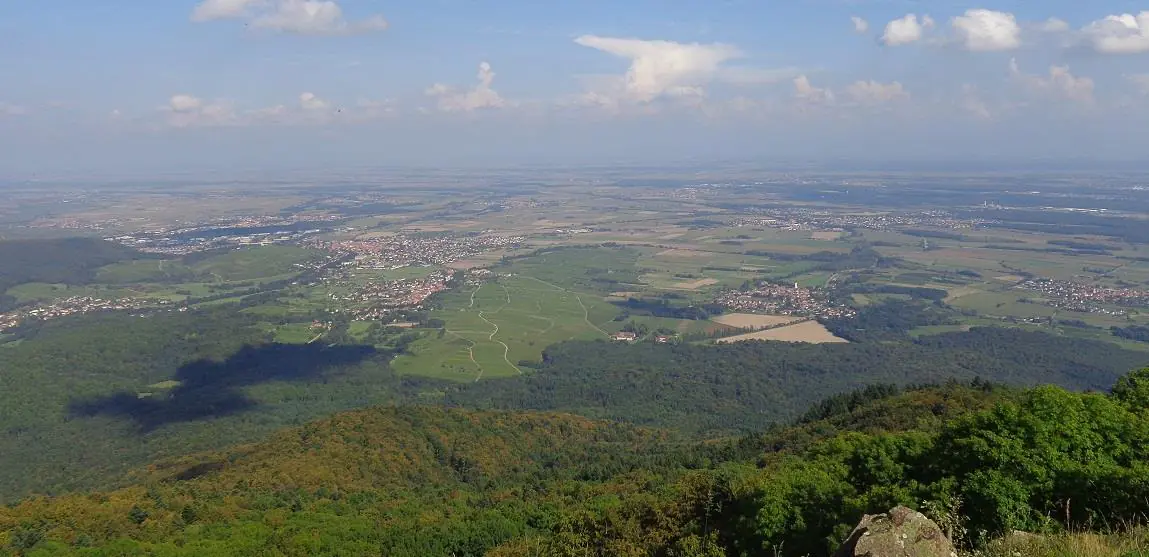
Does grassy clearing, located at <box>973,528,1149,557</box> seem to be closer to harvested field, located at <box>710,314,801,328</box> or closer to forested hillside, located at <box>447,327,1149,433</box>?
forested hillside, located at <box>447,327,1149,433</box>

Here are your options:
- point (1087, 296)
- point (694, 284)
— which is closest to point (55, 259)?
point (694, 284)

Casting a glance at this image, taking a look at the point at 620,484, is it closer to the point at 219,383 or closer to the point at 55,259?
the point at 219,383

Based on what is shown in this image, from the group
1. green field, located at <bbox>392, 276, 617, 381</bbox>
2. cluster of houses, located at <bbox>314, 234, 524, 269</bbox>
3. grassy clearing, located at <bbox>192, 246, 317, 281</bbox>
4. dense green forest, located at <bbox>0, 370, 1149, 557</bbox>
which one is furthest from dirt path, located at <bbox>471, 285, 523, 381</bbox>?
grassy clearing, located at <bbox>192, 246, 317, 281</bbox>

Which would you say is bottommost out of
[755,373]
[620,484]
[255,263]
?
[755,373]

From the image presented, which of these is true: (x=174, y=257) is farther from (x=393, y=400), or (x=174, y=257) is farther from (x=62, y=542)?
(x=62, y=542)

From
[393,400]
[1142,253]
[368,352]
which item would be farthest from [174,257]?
[1142,253]

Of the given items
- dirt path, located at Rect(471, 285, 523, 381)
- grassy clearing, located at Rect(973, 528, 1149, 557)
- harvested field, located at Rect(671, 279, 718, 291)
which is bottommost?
dirt path, located at Rect(471, 285, 523, 381)

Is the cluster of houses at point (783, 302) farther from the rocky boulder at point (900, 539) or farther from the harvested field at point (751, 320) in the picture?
the rocky boulder at point (900, 539)
